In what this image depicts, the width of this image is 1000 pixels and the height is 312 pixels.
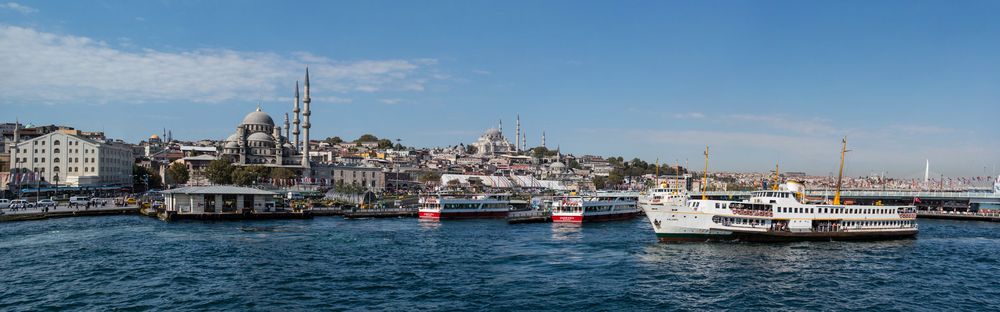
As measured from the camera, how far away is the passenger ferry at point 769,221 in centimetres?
3328

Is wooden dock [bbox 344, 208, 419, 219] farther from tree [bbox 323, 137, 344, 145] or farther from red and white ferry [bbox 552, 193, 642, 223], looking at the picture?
tree [bbox 323, 137, 344, 145]

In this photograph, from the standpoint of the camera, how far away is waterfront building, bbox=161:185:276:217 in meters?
45.2

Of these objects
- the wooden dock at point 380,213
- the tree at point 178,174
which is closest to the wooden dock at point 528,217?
the wooden dock at point 380,213

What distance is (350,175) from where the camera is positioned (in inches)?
3784

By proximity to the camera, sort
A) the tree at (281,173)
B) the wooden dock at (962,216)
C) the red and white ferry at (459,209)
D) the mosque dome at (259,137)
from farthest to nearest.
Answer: the mosque dome at (259,137), the tree at (281,173), the wooden dock at (962,216), the red and white ferry at (459,209)

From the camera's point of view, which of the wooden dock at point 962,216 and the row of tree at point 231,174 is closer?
the wooden dock at point 962,216

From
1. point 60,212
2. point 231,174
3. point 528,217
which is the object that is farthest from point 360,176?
point 60,212

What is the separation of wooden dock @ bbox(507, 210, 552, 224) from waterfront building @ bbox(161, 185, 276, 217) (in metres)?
18.5

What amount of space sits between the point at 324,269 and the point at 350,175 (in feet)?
239

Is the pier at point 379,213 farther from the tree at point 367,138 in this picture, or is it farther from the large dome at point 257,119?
the tree at point 367,138

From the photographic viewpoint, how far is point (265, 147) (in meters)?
Answer: 94.1

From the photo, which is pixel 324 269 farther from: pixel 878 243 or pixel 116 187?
pixel 116 187

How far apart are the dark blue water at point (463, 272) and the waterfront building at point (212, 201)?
7064 mm

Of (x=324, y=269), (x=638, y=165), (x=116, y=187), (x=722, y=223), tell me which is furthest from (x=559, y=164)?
(x=324, y=269)
